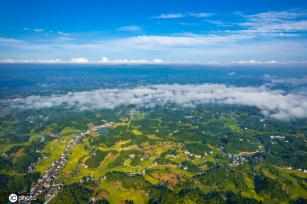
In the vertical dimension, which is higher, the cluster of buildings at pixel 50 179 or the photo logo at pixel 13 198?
the photo logo at pixel 13 198

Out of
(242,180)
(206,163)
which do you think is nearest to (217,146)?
(206,163)

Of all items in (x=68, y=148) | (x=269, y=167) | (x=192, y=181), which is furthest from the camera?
(x=68, y=148)

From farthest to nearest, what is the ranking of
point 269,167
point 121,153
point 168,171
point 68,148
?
point 68,148 → point 121,153 → point 269,167 → point 168,171

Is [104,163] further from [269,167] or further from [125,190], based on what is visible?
[269,167]

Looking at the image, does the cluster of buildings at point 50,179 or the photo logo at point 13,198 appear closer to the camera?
the photo logo at point 13,198

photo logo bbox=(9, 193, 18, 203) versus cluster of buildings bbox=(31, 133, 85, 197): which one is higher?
→ photo logo bbox=(9, 193, 18, 203)

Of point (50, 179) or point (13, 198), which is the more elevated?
point (13, 198)

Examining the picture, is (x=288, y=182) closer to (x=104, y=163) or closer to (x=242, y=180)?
(x=242, y=180)

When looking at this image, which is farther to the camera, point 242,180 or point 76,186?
point 242,180

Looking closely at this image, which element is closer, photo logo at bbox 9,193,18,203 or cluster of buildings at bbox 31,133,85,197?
photo logo at bbox 9,193,18,203

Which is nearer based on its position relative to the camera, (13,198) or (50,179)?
(13,198)
